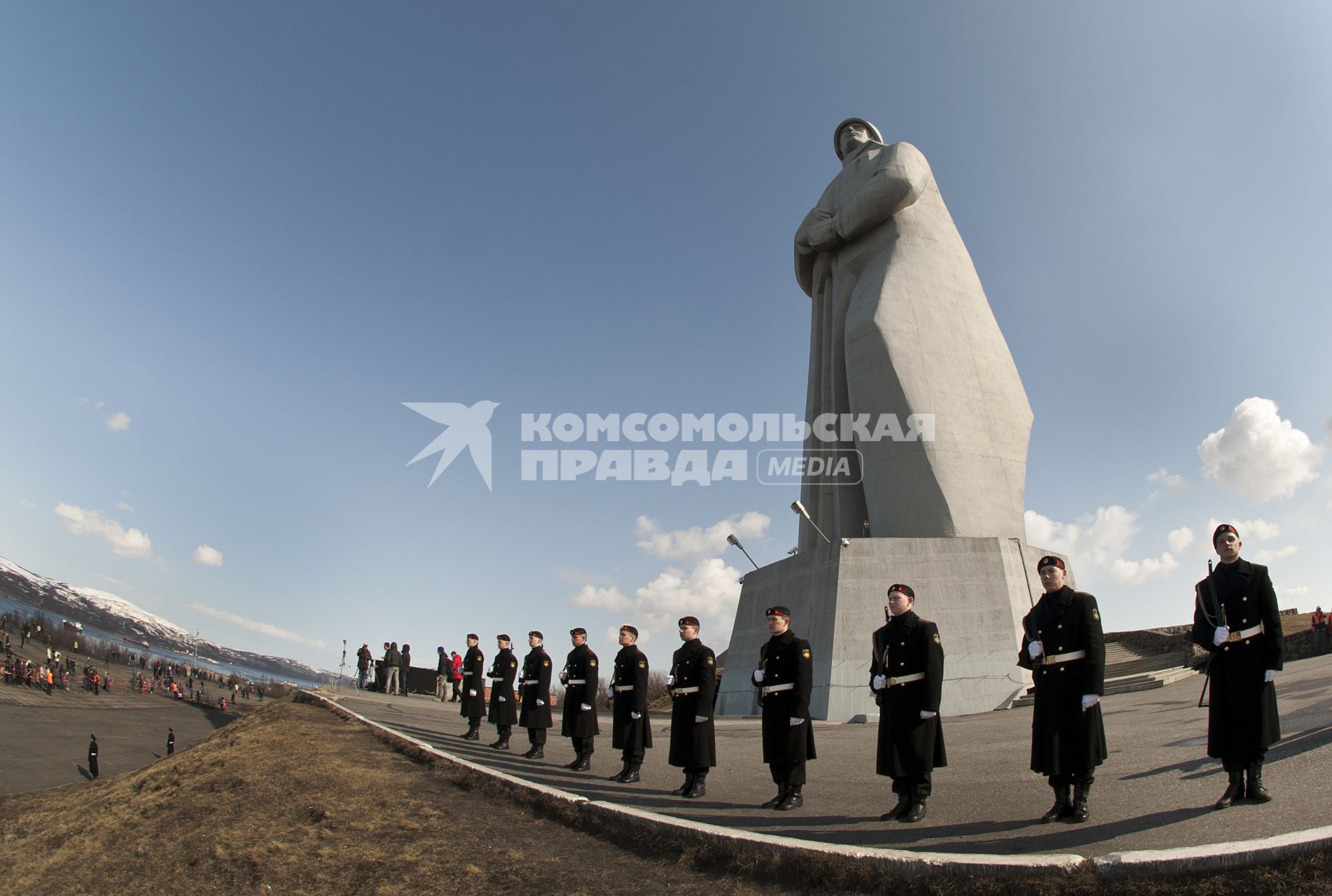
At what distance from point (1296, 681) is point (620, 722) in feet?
27.4

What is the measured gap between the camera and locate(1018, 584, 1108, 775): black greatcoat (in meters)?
4.10

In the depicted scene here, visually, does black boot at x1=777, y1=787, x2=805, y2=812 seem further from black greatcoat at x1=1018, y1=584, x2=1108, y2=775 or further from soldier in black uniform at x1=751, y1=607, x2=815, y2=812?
black greatcoat at x1=1018, y1=584, x2=1108, y2=775

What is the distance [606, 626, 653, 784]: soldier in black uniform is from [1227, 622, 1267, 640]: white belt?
13.9 ft

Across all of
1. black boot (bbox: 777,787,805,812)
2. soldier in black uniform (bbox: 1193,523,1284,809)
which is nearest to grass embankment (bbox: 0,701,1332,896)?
black boot (bbox: 777,787,805,812)

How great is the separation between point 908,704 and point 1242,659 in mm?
1783

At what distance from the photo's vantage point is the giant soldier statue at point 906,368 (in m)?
16.3

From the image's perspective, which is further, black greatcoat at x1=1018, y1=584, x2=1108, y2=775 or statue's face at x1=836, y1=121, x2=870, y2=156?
statue's face at x1=836, y1=121, x2=870, y2=156

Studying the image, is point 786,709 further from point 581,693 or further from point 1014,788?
point 581,693

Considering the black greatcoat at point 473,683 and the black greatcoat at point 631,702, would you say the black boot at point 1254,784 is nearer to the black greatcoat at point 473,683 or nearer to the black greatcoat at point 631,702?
the black greatcoat at point 631,702

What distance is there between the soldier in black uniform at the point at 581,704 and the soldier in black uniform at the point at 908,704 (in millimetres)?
3504

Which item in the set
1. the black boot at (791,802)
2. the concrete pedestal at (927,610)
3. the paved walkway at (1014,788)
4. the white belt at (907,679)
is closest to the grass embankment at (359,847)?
the paved walkway at (1014,788)

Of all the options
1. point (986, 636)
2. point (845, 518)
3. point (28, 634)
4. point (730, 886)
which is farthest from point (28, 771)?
point (28, 634)

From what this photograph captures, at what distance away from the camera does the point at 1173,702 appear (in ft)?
31.2

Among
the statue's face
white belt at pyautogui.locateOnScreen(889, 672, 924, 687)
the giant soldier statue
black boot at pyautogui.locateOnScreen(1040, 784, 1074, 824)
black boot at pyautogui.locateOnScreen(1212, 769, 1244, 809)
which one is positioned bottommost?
black boot at pyautogui.locateOnScreen(1040, 784, 1074, 824)
